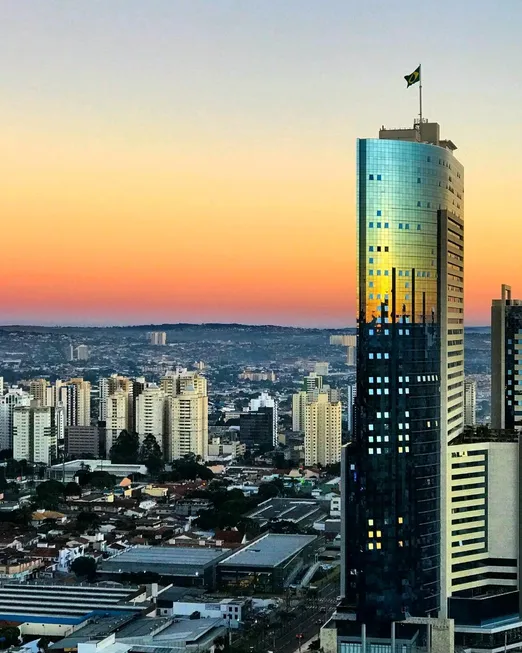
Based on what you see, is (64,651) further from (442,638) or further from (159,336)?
(159,336)

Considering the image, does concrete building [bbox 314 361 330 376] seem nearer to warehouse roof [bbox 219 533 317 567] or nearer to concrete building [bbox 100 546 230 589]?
warehouse roof [bbox 219 533 317 567]

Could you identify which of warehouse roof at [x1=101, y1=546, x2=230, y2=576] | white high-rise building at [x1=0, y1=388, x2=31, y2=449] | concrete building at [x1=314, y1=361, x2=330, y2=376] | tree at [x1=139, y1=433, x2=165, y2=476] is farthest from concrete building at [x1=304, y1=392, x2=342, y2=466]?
concrete building at [x1=314, y1=361, x2=330, y2=376]

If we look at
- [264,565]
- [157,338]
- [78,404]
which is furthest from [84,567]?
[157,338]

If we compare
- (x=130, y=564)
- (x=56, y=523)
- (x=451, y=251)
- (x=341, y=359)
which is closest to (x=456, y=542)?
(x=451, y=251)

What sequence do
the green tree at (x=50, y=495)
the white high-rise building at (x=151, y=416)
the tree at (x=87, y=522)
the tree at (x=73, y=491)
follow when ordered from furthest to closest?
the white high-rise building at (x=151, y=416) → the tree at (x=73, y=491) → the green tree at (x=50, y=495) → the tree at (x=87, y=522)

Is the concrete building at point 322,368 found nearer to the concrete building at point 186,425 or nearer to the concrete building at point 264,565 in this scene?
the concrete building at point 186,425

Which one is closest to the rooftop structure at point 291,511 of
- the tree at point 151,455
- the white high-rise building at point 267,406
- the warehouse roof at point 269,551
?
the warehouse roof at point 269,551

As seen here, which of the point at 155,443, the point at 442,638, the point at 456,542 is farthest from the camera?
the point at 155,443
